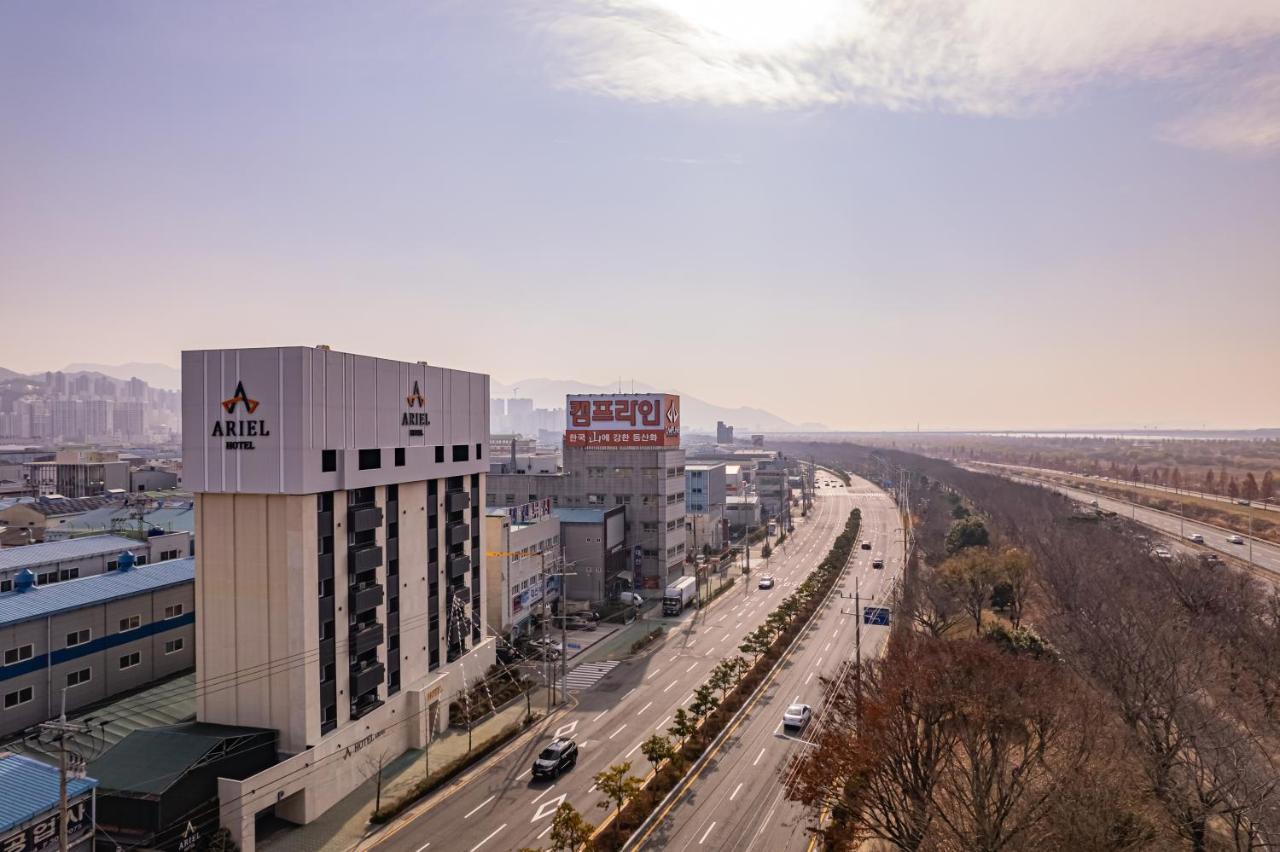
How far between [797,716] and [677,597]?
24972 mm

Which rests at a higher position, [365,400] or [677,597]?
[365,400]

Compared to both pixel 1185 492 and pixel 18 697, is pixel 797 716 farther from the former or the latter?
pixel 1185 492

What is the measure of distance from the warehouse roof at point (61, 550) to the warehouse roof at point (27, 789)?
70.9 feet

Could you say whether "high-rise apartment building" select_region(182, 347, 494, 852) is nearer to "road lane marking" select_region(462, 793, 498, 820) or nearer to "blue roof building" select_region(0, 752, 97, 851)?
"blue roof building" select_region(0, 752, 97, 851)

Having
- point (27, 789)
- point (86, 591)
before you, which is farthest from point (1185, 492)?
point (27, 789)

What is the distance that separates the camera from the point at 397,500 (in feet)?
114

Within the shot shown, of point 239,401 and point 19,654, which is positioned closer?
point 239,401

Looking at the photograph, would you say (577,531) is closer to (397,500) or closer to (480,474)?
(480,474)

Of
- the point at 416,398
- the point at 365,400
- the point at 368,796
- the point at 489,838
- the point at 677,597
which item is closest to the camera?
the point at 489,838

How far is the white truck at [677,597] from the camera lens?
200ft

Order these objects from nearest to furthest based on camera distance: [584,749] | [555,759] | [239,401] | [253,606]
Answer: [253,606] < [239,401] < [555,759] < [584,749]

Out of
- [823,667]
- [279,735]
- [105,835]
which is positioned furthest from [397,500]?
[823,667]

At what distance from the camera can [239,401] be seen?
29.3m

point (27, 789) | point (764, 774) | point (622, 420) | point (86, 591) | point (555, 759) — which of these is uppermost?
point (622, 420)
